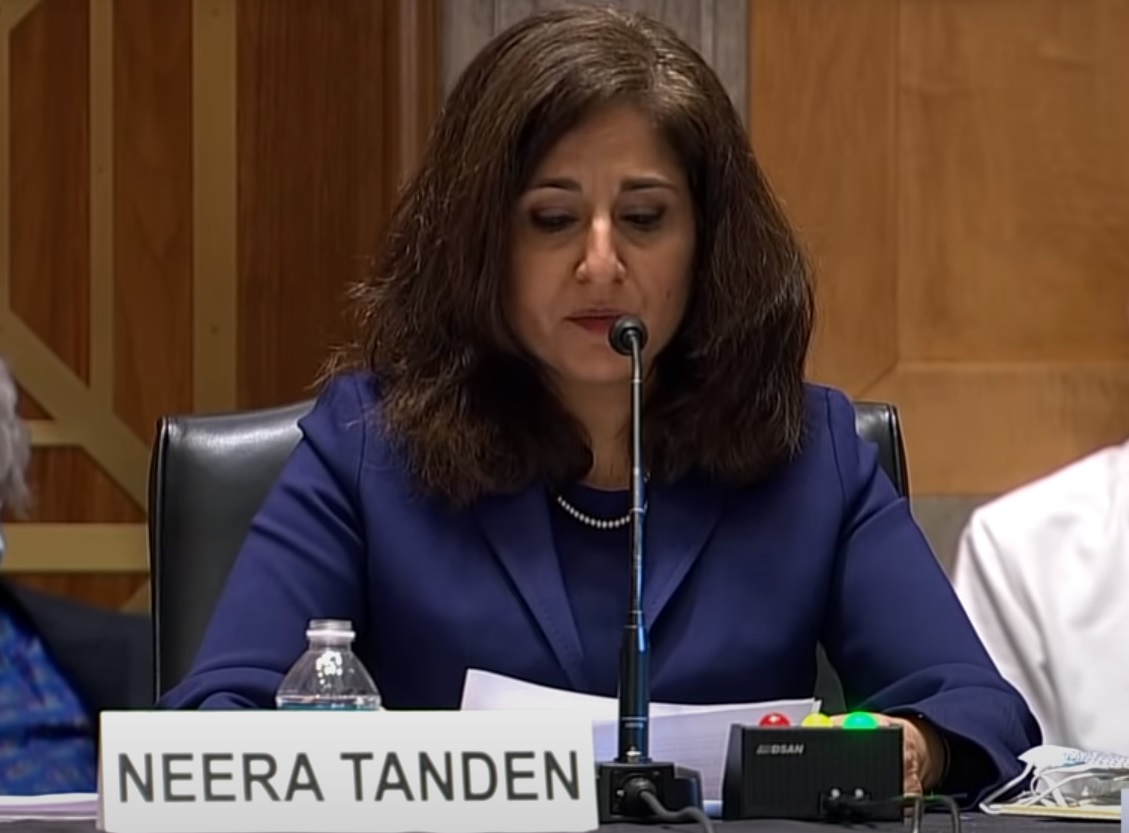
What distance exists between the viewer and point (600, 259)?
2.03 meters

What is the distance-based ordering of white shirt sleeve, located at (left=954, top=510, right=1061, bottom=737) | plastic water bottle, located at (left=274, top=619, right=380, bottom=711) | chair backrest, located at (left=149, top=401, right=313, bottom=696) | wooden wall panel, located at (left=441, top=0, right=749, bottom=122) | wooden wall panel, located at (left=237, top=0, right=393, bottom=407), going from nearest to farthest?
plastic water bottle, located at (left=274, top=619, right=380, bottom=711) < chair backrest, located at (left=149, top=401, right=313, bottom=696) < white shirt sleeve, located at (left=954, top=510, right=1061, bottom=737) < wooden wall panel, located at (left=441, top=0, right=749, bottom=122) < wooden wall panel, located at (left=237, top=0, right=393, bottom=407)

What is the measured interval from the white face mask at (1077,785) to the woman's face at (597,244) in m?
0.51

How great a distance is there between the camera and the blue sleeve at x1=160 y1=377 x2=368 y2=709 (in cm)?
192

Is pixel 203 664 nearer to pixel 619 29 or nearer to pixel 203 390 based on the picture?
pixel 619 29

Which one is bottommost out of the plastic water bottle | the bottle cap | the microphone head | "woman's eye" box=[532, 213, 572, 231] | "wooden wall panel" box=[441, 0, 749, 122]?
the plastic water bottle

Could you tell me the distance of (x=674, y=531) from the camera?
6.89 feet

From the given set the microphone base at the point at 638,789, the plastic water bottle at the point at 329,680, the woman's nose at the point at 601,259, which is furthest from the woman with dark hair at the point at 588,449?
the microphone base at the point at 638,789

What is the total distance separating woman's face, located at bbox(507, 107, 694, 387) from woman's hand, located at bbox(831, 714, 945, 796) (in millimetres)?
406

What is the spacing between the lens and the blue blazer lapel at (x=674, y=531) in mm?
2061

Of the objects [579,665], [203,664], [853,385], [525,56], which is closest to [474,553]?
[579,665]

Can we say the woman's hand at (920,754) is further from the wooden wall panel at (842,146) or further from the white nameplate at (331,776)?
the wooden wall panel at (842,146)

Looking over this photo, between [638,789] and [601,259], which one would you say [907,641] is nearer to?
[601,259]

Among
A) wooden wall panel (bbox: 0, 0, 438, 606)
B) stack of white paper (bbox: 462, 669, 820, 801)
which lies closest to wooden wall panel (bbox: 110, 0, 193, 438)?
wooden wall panel (bbox: 0, 0, 438, 606)

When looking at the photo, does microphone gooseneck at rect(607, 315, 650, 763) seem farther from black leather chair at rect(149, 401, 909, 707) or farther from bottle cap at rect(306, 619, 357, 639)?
black leather chair at rect(149, 401, 909, 707)
